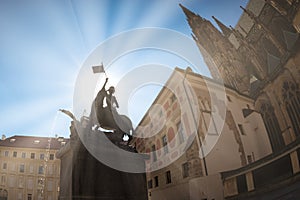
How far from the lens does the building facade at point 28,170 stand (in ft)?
97.2

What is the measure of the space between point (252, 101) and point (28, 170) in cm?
3497

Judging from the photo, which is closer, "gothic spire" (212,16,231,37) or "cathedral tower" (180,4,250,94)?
"cathedral tower" (180,4,250,94)

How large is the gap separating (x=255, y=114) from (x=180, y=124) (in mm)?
5900

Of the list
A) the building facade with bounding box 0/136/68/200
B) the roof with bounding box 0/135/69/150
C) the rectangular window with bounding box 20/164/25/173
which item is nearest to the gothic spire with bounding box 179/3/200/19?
the building facade with bounding box 0/136/68/200

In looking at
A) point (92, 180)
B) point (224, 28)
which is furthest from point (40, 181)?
point (224, 28)

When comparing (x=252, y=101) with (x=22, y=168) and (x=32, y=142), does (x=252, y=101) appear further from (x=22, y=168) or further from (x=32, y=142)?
(x=32, y=142)

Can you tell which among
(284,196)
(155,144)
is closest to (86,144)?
(284,196)

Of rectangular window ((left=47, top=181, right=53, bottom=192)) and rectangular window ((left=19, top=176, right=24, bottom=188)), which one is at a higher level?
rectangular window ((left=19, top=176, right=24, bottom=188))

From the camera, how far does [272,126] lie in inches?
102

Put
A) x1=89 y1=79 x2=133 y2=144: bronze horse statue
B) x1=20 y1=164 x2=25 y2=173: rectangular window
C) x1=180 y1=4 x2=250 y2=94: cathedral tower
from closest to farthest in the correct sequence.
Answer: x1=180 y1=4 x2=250 y2=94: cathedral tower → x1=89 y1=79 x2=133 y2=144: bronze horse statue → x1=20 y1=164 x2=25 y2=173: rectangular window

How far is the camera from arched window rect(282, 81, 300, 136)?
2.27 metres

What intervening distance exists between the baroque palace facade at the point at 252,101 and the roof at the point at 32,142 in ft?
100.0

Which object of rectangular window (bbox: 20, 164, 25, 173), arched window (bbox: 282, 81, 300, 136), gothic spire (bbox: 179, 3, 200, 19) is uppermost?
rectangular window (bbox: 20, 164, 25, 173)

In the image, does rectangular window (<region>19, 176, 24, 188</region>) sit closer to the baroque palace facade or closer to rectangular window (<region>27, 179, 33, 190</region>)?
rectangular window (<region>27, 179, 33, 190</region>)
